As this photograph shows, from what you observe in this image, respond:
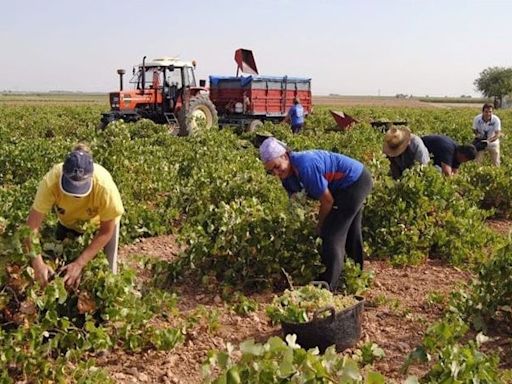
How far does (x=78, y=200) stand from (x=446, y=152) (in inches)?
206

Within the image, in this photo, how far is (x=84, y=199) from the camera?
13.8 ft

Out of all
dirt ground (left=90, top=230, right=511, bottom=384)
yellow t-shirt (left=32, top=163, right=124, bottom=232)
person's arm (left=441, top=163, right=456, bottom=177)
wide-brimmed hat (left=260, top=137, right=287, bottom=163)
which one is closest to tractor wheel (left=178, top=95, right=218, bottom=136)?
person's arm (left=441, top=163, right=456, bottom=177)

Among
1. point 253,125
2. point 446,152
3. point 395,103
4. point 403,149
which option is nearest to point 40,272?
point 403,149

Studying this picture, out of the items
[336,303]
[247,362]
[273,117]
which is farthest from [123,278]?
[273,117]

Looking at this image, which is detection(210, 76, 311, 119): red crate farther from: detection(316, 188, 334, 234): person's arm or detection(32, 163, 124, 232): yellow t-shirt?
detection(32, 163, 124, 232): yellow t-shirt

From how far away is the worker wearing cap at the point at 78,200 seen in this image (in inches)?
151

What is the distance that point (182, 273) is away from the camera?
19.5ft

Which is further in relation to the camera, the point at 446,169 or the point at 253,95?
the point at 253,95

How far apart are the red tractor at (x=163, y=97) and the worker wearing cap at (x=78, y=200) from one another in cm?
1280

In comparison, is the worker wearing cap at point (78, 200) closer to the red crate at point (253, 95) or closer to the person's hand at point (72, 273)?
the person's hand at point (72, 273)

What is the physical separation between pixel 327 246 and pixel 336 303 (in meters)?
0.79

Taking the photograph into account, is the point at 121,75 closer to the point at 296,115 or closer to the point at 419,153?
the point at 296,115

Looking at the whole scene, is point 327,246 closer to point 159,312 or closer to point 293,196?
point 293,196

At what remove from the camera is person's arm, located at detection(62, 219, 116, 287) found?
4.03 metres
